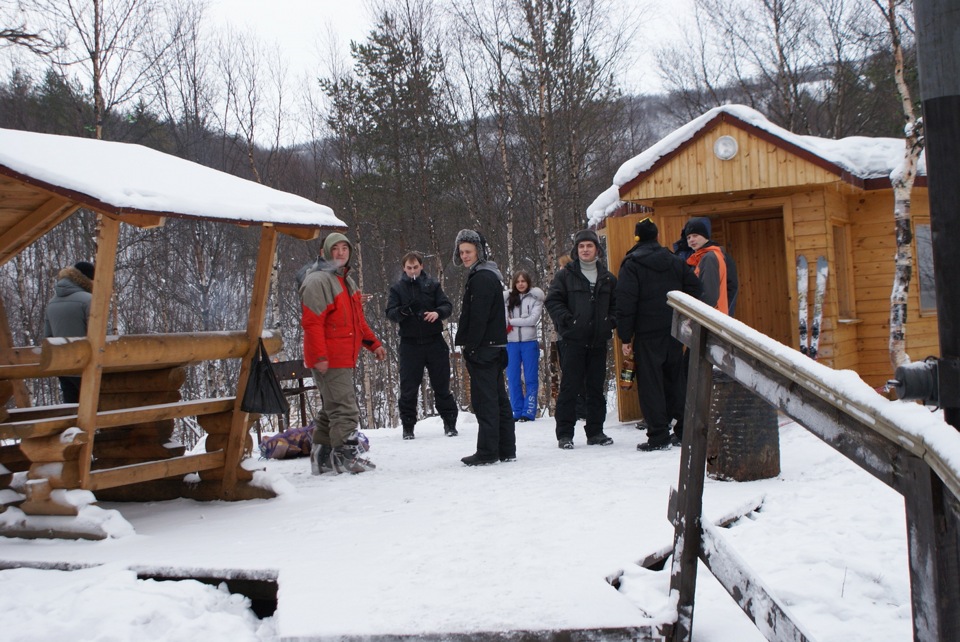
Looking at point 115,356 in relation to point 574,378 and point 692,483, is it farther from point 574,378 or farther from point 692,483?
point 574,378

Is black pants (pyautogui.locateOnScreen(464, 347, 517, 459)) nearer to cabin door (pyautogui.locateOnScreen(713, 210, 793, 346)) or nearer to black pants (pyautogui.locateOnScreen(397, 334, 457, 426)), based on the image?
black pants (pyautogui.locateOnScreen(397, 334, 457, 426))

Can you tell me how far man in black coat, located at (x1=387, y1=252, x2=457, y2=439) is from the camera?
30.1 feet

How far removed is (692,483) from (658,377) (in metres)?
4.18

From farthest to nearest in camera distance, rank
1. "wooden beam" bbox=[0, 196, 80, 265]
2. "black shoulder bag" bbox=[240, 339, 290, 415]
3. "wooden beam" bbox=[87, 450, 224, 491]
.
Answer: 1. "wooden beam" bbox=[0, 196, 80, 265]
2. "black shoulder bag" bbox=[240, 339, 290, 415]
3. "wooden beam" bbox=[87, 450, 224, 491]

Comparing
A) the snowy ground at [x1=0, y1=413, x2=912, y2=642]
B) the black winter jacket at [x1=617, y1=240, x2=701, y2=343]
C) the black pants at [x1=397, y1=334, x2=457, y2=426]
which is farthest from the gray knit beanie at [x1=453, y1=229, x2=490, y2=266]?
the black pants at [x1=397, y1=334, x2=457, y2=426]

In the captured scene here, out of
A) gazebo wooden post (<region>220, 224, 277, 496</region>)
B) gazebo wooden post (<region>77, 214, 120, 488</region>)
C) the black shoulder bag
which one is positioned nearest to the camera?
gazebo wooden post (<region>77, 214, 120, 488</region>)

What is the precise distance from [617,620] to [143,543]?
110 inches

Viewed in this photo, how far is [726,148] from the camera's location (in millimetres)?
9375

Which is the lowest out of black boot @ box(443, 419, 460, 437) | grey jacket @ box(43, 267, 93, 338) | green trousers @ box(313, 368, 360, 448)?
black boot @ box(443, 419, 460, 437)

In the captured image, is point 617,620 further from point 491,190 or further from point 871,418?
point 491,190

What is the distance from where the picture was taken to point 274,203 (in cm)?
577

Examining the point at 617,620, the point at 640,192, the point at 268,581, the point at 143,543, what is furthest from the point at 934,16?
the point at 640,192

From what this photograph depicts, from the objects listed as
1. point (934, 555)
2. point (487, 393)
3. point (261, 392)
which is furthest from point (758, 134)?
point (934, 555)

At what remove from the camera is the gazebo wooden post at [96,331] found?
16.2 feet
